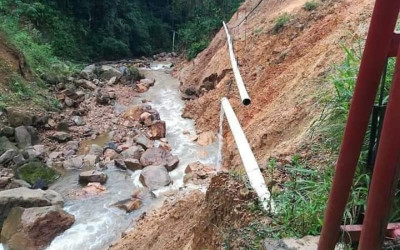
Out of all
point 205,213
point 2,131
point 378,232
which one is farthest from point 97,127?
point 378,232

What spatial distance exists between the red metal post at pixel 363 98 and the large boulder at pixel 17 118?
934 centimetres

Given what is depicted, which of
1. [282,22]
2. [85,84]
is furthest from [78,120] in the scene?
[282,22]

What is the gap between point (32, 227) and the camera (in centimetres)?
571

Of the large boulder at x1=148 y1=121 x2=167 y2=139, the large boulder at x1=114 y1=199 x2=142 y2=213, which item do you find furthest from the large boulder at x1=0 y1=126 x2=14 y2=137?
the large boulder at x1=114 y1=199 x2=142 y2=213

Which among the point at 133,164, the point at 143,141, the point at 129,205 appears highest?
the point at 143,141

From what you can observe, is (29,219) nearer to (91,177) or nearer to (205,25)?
(91,177)

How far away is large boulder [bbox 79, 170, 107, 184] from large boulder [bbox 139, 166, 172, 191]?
2.51 feet

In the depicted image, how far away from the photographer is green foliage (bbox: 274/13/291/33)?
9859 millimetres

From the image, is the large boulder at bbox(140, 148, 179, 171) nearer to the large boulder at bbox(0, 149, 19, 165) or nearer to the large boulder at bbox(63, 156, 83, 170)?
the large boulder at bbox(63, 156, 83, 170)

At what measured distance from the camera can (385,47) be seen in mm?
1306

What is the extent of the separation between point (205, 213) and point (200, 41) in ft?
55.4

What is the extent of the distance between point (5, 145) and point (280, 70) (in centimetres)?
628

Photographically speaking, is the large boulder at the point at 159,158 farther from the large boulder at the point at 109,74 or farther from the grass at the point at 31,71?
the large boulder at the point at 109,74

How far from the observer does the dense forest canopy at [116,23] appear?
17156mm
